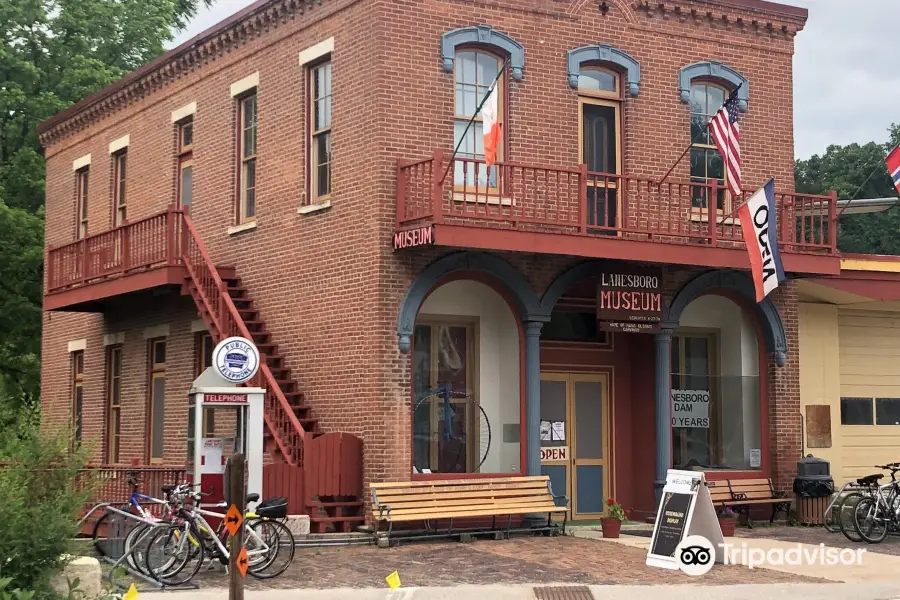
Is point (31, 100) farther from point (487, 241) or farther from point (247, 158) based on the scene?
Answer: point (487, 241)

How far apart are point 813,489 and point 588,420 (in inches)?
Answer: 143

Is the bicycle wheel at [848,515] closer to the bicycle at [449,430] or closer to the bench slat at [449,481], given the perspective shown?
the bench slat at [449,481]

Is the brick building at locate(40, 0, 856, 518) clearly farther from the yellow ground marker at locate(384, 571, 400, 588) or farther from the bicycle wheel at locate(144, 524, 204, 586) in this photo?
the yellow ground marker at locate(384, 571, 400, 588)

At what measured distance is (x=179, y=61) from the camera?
24.3m

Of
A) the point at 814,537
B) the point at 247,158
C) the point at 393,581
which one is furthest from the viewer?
the point at 247,158

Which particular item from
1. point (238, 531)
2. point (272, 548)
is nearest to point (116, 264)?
point (272, 548)

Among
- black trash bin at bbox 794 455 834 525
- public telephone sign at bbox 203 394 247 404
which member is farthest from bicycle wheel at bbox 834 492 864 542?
public telephone sign at bbox 203 394 247 404

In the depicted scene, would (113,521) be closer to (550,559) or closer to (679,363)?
(550,559)

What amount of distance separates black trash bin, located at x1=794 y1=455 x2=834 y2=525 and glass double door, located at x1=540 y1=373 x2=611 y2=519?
3.01 metres

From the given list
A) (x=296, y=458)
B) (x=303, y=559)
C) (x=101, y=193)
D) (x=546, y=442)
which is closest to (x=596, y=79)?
(x=546, y=442)

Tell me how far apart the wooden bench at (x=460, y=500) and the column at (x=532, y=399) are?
393mm

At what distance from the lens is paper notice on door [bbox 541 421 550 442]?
20.4 m

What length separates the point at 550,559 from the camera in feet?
52.1

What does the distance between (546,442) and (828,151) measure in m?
31.8
